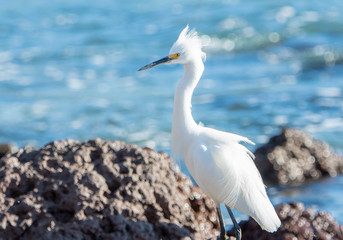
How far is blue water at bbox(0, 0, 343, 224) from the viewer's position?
1077cm

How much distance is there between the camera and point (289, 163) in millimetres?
8000

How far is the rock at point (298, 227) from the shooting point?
14.9ft

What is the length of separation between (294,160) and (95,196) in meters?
4.31

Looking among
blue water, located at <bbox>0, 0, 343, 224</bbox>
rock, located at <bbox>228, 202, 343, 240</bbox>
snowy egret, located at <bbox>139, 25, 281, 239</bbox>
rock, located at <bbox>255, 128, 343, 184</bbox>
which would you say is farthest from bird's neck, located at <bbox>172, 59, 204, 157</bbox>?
rock, located at <bbox>255, 128, 343, 184</bbox>

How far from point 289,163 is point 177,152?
340 cm

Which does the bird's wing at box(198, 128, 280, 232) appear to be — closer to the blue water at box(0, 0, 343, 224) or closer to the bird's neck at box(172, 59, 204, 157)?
the bird's neck at box(172, 59, 204, 157)

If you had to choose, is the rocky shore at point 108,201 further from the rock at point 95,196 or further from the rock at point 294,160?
the rock at point 294,160

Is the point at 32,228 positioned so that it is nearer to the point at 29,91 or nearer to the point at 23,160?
the point at 23,160

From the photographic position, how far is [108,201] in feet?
14.1

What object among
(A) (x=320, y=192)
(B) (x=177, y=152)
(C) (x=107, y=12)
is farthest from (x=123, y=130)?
(C) (x=107, y=12)

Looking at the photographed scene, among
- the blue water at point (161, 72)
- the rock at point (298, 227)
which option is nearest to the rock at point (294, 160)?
the blue water at point (161, 72)

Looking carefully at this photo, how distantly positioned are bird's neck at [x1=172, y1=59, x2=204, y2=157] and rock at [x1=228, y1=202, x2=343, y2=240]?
2.83 feet

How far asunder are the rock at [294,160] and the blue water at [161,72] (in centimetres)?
18

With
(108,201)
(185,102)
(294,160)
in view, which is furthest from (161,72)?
(108,201)
